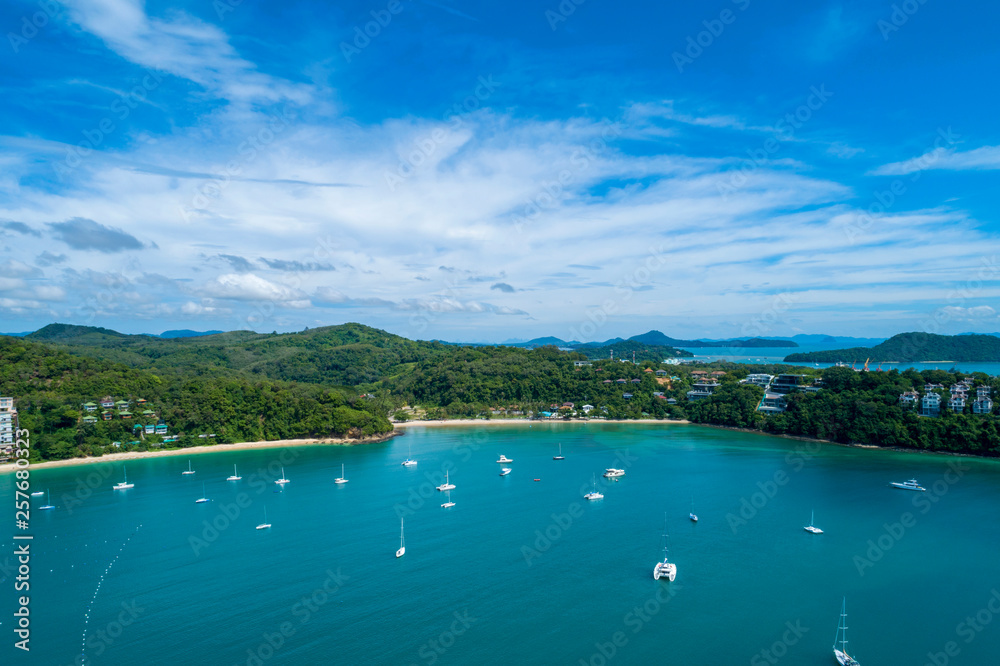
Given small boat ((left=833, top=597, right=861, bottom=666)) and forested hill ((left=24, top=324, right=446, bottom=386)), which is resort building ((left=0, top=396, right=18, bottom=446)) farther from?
small boat ((left=833, top=597, right=861, bottom=666))

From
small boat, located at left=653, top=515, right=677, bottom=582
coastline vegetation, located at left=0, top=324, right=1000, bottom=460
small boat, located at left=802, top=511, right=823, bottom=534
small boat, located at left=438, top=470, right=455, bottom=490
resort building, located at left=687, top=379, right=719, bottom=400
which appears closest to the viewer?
small boat, located at left=653, top=515, right=677, bottom=582

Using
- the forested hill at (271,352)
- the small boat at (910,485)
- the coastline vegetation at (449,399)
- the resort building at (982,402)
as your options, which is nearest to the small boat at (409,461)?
the coastline vegetation at (449,399)

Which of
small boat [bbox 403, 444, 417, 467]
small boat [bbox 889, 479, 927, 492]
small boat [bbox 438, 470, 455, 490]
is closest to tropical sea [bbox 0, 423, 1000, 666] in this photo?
small boat [bbox 889, 479, 927, 492]

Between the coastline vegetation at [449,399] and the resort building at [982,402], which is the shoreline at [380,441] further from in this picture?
the resort building at [982,402]

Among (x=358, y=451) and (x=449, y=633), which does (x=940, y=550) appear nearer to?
(x=449, y=633)

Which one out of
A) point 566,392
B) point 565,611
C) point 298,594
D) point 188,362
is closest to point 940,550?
point 565,611

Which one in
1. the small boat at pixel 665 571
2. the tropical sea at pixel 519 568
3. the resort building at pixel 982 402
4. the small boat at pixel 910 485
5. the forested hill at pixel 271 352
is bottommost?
the tropical sea at pixel 519 568
